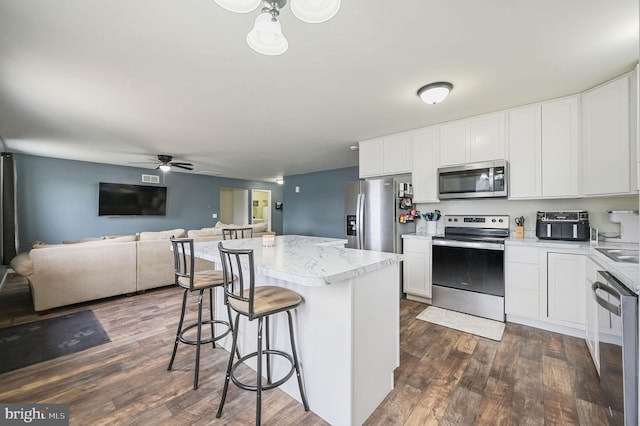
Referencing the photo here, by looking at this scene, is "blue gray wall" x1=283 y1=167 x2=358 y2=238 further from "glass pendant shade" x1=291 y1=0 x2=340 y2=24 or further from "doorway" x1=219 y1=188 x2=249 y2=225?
"glass pendant shade" x1=291 y1=0 x2=340 y2=24

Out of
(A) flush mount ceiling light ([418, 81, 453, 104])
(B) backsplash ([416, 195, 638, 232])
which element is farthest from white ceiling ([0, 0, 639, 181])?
(B) backsplash ([416, 195, 638, 232])

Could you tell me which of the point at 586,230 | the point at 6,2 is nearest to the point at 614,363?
the point at 586,230

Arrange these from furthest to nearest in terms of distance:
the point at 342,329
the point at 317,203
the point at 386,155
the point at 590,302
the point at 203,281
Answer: the point at 317,203 → the point at 386,155 → the point at 590,302 → the point at 203,281 → the point at 342,329

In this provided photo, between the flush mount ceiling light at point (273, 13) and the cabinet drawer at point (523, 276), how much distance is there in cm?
297

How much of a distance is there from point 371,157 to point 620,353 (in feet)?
10.7

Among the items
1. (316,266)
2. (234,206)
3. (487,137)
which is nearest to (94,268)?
(316,266)

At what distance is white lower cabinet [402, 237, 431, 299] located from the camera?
11.1 feet

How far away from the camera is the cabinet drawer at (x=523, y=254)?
267 cm

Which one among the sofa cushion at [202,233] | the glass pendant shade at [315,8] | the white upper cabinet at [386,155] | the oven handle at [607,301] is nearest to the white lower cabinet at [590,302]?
the oven handle at [607,301]

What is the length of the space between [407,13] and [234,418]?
2.61m

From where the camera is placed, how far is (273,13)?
1240 millimetres

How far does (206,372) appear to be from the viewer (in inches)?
79.5

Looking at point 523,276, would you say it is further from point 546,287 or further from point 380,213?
point 380,213

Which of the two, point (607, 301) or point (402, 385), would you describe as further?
point (402, 385)
